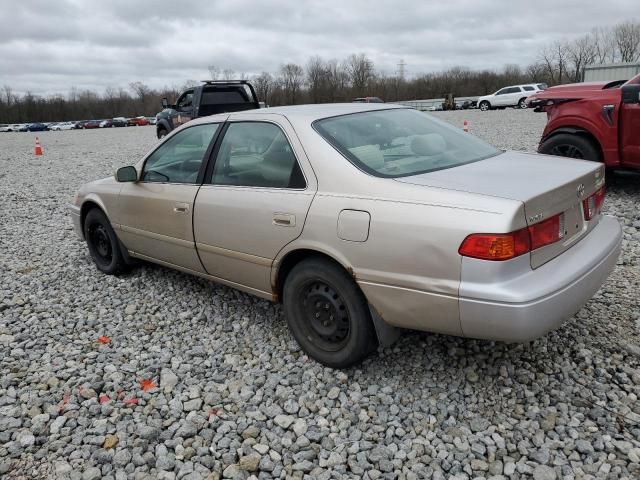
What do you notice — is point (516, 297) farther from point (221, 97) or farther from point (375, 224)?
point (221, 97)

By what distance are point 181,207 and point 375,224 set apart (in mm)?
1766

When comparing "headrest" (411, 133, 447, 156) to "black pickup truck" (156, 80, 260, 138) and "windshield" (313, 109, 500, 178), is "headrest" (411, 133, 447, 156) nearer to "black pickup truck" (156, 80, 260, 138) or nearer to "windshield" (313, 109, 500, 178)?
"windshield" (313, 109, 500, 178)

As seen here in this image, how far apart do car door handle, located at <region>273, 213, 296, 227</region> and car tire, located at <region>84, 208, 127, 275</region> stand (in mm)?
2299

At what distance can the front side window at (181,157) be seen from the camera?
3.89 m

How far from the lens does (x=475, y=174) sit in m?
2.84

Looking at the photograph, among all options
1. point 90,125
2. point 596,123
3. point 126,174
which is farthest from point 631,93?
point 90,125

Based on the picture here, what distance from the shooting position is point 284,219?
121 inches

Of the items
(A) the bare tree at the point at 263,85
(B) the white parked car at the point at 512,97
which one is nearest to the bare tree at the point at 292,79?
(A) the bare tree at the point at 263,85

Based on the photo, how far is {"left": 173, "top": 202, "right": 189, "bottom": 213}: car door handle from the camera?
3.80m

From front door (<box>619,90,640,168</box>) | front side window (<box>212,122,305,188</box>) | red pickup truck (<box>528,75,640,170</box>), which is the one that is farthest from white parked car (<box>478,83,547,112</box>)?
front side window (<box>212,122,305,188</box>)

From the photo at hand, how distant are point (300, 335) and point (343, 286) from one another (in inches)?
22.4

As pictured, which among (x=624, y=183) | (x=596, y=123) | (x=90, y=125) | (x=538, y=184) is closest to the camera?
(x=538, y=184)

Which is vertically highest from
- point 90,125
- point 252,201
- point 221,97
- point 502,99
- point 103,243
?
point 90,125

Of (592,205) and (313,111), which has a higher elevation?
(313,111)
